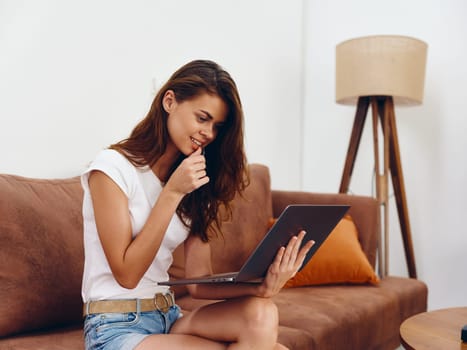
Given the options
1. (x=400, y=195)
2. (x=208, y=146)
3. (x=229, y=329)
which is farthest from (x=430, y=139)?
(x=229, y=329)

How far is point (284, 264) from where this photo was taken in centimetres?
128

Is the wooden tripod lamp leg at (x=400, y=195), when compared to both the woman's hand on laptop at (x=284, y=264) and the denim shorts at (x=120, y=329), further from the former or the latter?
the denim shorts at (x=120, y=329)

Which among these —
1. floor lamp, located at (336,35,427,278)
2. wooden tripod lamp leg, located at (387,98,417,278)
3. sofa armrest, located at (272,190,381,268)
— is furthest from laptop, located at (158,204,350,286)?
wooden tripod lamp leg, located at (387,98,417,278)

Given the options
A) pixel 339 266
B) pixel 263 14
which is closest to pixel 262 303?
pixel 339 266

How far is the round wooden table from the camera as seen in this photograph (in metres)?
1.39

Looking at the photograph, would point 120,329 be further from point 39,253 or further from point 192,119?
point 192,119

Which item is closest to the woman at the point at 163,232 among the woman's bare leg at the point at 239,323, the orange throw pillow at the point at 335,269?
the woman's bare leg at the point at 239,323

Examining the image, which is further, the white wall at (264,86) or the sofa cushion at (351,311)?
the white wall at (264,86)

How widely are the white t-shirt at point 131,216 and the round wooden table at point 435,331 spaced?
2.11 ft

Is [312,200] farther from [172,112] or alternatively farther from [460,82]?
[172,112]

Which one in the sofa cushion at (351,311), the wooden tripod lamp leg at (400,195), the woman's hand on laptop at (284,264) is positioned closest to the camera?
the woman's hand on laptop at (284,264)

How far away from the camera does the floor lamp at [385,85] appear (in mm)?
2773

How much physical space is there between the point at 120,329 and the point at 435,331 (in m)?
0.83

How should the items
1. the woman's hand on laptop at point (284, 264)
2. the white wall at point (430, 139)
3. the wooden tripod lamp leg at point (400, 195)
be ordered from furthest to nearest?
the white wall at point (430, 139), the wooden tripod lamp leg at point (400, 195), the woman's hand on laptop at point (284, 264)
